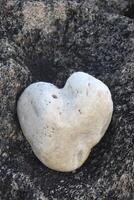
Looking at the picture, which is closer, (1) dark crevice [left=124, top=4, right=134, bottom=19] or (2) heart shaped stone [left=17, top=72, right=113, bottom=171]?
(2) heart shaped stone [left=17, top=72, right=113, bottom=171]

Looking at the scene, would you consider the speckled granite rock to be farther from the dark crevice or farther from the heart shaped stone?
the dark crevice

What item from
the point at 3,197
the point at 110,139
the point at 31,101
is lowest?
the point at 3,197

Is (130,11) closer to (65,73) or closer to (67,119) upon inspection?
(65,73)

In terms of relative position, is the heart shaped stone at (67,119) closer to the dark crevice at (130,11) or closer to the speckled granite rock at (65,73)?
the speckled granite rock at (65,73)

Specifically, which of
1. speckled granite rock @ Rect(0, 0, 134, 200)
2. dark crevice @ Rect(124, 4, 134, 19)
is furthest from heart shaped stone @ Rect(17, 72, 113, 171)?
dark crevice @ Rect(124, 4, 134, 19)

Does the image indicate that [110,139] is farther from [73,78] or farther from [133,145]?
[73,78]

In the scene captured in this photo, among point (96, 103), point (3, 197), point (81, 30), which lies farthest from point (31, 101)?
point (81, 30)
